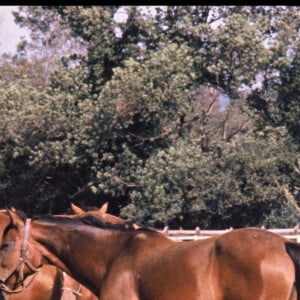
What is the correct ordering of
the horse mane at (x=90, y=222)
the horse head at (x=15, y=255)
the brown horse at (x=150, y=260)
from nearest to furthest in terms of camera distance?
1. the brown horse at (x=150, y=260)
2. the horse head at (x=15, y=255)
3. the horse mane at (x=90, y=222)

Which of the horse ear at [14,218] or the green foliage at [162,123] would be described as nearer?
the horse ear at [14,218]

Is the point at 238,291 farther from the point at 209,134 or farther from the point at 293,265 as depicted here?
the point at 209,134

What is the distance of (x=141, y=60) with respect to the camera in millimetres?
26828

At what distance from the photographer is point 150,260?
305 inches

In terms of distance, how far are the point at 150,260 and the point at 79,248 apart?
0.88 meters

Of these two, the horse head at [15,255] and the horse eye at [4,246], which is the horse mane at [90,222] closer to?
the horse head at [15,255]

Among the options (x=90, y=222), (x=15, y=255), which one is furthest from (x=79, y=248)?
(x=15, y=255)

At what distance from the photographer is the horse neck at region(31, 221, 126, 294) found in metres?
8.12

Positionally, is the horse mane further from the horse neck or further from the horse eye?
the horse eye

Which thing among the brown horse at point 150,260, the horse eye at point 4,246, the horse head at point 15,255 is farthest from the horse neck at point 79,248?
the horse eye at point 4,246

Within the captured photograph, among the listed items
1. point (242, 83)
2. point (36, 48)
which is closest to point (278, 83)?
point (242, 83)

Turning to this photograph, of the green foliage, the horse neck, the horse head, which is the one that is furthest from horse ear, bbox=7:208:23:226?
the green foliage

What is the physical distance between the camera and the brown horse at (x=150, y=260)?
7113mm

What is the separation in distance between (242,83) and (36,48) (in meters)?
20.1
